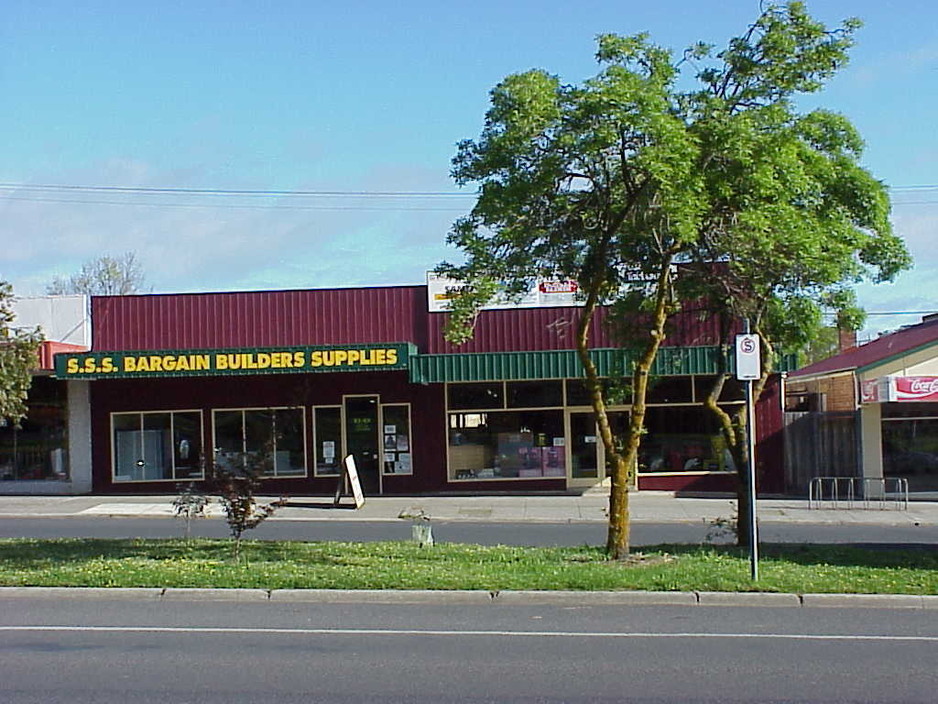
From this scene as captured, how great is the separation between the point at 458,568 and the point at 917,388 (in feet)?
56.4

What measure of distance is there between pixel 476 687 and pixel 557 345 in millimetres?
21022

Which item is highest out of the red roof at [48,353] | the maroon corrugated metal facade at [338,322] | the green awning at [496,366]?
the maroon corrugated metal facade at [338,322]

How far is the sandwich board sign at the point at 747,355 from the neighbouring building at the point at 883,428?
53.7ft

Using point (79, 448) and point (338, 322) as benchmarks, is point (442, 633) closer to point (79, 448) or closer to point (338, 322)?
point (338, 322)

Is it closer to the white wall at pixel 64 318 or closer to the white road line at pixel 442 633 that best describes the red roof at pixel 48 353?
the white wall at pixel 64 318

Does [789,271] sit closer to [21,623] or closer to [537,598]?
[537,598]

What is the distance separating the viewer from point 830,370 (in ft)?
111

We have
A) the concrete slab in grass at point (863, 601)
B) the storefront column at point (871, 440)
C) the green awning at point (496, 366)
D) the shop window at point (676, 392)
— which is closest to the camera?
the concrete slab in grass at point (863, 601)

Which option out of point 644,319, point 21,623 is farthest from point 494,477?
point 21,623

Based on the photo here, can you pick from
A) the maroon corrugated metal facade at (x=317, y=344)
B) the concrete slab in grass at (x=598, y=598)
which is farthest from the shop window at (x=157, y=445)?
the concrete slab in grass at (x=598, y=598)

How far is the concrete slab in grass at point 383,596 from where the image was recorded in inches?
479

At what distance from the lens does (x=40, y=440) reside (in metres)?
30.1

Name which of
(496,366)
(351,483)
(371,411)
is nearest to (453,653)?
(351,483)

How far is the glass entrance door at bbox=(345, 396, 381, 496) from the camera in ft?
97.0
